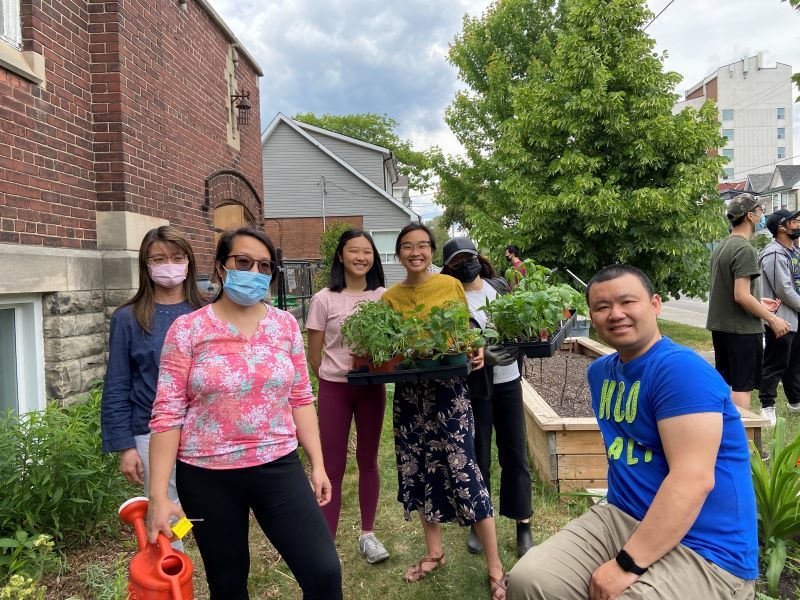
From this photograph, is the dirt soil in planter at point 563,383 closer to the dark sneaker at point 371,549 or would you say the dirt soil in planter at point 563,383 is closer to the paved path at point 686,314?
the dark sneaker at point 371,549

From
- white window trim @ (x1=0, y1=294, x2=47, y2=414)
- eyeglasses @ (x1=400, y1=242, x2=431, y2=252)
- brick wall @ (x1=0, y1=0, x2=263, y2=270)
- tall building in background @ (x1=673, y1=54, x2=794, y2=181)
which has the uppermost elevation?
tall building in background @ (x1=673, y1=54, x2=794, y2=181)

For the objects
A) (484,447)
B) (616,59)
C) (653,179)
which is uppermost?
(616,59)

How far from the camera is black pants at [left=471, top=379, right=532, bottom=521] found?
3066mm

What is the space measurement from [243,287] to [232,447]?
577 millimetres

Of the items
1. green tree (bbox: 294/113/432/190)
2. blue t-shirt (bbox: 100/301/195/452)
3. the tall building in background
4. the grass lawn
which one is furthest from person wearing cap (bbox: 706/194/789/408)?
the tall building in background

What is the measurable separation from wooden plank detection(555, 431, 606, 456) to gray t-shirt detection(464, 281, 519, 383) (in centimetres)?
94

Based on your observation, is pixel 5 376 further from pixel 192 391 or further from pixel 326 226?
pixel 326 226

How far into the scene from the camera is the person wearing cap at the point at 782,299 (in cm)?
505

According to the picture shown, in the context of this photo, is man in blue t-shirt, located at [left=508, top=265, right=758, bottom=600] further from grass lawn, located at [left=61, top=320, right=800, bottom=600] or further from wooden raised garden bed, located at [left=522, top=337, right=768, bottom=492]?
wooden raised garden bed, located at [left=522, top=337, right=768, bottom=492]

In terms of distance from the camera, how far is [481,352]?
2775 mm

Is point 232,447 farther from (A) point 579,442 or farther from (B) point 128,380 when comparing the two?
(A) point 579,442

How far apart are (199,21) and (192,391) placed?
6886mm

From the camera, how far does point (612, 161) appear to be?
1114 cm

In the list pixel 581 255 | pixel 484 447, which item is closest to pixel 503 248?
pixel 581 255
